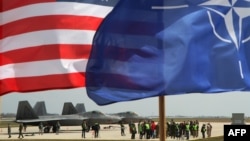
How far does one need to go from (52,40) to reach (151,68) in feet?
7.62

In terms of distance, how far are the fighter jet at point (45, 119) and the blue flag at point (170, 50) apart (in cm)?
4486

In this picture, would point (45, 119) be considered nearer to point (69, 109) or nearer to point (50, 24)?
point (69, 109)

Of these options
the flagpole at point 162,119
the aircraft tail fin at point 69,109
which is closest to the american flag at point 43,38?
the flagpole at point 162,119

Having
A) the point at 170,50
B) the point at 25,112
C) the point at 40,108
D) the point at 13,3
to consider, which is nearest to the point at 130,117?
the point at 25,112

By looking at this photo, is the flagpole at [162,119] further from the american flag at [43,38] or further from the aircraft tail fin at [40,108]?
the aircraft tail fin at [40,108]

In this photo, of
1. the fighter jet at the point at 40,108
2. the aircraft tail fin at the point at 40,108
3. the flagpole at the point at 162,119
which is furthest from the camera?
the aircraft tail fin at the point at 40,108

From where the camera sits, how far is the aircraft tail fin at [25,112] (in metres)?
61.6

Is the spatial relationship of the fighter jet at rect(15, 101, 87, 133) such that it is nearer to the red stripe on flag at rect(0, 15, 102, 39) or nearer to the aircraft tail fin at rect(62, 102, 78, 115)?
the aircraft tail fin at rect(62, 102, 78, 115)

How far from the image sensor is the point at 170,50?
616 centimetres

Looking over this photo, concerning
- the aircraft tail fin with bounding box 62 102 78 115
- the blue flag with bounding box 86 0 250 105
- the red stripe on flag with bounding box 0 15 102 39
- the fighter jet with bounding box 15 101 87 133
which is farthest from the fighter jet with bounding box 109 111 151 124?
the blue flag with bounding box 86 0 250 105

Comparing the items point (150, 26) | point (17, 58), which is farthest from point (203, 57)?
point (17, 58)

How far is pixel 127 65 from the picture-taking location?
619 centimetres

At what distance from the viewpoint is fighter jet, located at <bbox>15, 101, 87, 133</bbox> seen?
54.4 meters

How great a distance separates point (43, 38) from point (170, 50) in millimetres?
2568
